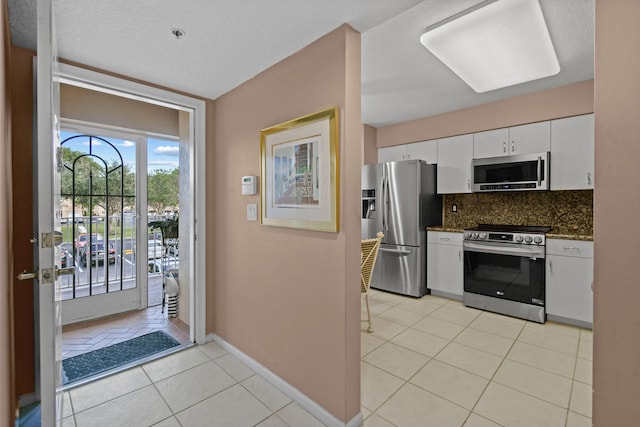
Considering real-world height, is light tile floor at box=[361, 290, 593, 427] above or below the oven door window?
below

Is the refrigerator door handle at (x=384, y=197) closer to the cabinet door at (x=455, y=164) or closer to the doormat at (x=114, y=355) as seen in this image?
the cabinet door at (x=455, y=164)

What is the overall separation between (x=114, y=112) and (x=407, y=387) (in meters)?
3.87

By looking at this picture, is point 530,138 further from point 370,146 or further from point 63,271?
point 63,271

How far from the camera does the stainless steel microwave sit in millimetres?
3199

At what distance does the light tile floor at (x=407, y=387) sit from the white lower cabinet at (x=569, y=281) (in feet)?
0.60

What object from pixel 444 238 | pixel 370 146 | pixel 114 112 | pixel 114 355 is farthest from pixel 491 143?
pixel 114 355

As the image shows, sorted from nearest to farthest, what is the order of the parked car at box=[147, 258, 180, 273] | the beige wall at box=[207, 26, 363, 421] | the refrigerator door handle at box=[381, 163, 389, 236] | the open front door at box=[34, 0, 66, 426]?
the open front door at box=[34, 0, 66, 426], the beige wall at box=[207, 26, 363, 421], the refrigerator door handle at box=[381, 163, 389, 236], the parked car at box=[147, 258, 180, 273]

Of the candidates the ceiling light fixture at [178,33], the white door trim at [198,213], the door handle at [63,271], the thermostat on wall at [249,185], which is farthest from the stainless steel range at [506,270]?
the door handle at [63,271]

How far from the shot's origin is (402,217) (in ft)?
13.0

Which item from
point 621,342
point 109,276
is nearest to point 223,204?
point 109,276

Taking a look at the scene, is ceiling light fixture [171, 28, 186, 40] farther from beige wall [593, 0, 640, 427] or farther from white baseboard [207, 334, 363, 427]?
white baseboard [207, 334, 363, 427]

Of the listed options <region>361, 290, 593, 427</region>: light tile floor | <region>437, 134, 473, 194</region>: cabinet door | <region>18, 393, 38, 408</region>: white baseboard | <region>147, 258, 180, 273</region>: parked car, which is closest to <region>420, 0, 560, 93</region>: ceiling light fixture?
<region>437, 134, 473, 194</region>: cabinet door

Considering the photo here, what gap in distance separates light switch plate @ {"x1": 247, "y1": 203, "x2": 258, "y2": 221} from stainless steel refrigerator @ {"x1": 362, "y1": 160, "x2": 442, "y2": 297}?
7.50ft

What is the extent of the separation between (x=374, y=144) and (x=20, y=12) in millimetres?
4002
